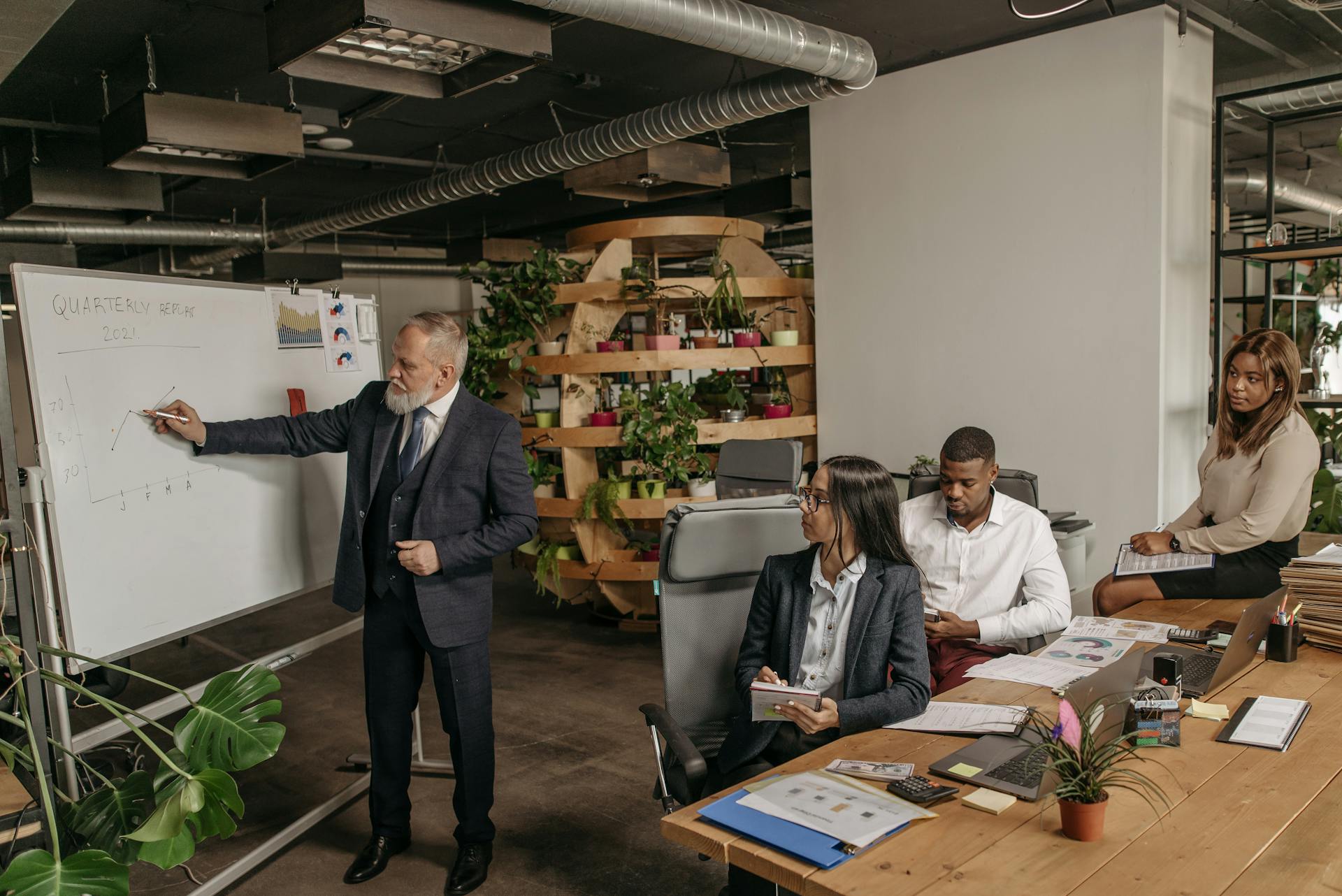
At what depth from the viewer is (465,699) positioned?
3006 mm

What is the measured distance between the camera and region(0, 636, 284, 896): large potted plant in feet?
5.46

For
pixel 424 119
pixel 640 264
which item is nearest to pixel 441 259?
pixel 424 119

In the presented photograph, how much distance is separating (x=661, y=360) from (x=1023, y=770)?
153 inches

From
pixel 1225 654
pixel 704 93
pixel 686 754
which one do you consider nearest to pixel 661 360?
pixel 704 93

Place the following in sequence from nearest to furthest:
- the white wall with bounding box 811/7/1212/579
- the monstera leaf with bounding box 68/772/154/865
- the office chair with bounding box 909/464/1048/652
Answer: the monstera leaf with bounding box 68/772/154/865 < the office chair with bounding box 909/464/1048/652 < the white wall with bounding box 811/7/1212/579

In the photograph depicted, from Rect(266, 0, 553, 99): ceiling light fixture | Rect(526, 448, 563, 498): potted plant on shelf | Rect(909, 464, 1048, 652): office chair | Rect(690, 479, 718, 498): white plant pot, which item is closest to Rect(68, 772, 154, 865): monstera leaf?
Rect(266, 0, 553, 99): ceiling light fixture

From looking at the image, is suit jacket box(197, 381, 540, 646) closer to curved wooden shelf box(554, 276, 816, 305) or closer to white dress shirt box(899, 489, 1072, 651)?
white dress shirt box(899, 489, 1072, 651)

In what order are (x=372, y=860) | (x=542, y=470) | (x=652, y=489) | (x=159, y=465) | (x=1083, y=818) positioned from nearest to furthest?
(x=1083, y=818) → (x=159, y=465) → (x=372, y=860) → (x=652, y=489) → (x=542, y=470)

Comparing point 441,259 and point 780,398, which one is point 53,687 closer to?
point 780,398

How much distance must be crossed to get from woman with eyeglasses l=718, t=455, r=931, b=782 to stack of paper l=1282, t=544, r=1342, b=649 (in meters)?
1.12

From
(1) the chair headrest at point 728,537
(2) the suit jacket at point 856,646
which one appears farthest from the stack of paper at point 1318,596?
(1) the chair headrest at point 728,537

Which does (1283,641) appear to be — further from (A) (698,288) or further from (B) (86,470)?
(A) (698,288)

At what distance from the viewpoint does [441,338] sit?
295 cm

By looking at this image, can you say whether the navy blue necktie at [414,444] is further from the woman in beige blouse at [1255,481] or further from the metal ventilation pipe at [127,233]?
the metal ventilation pipe at [127,233]
